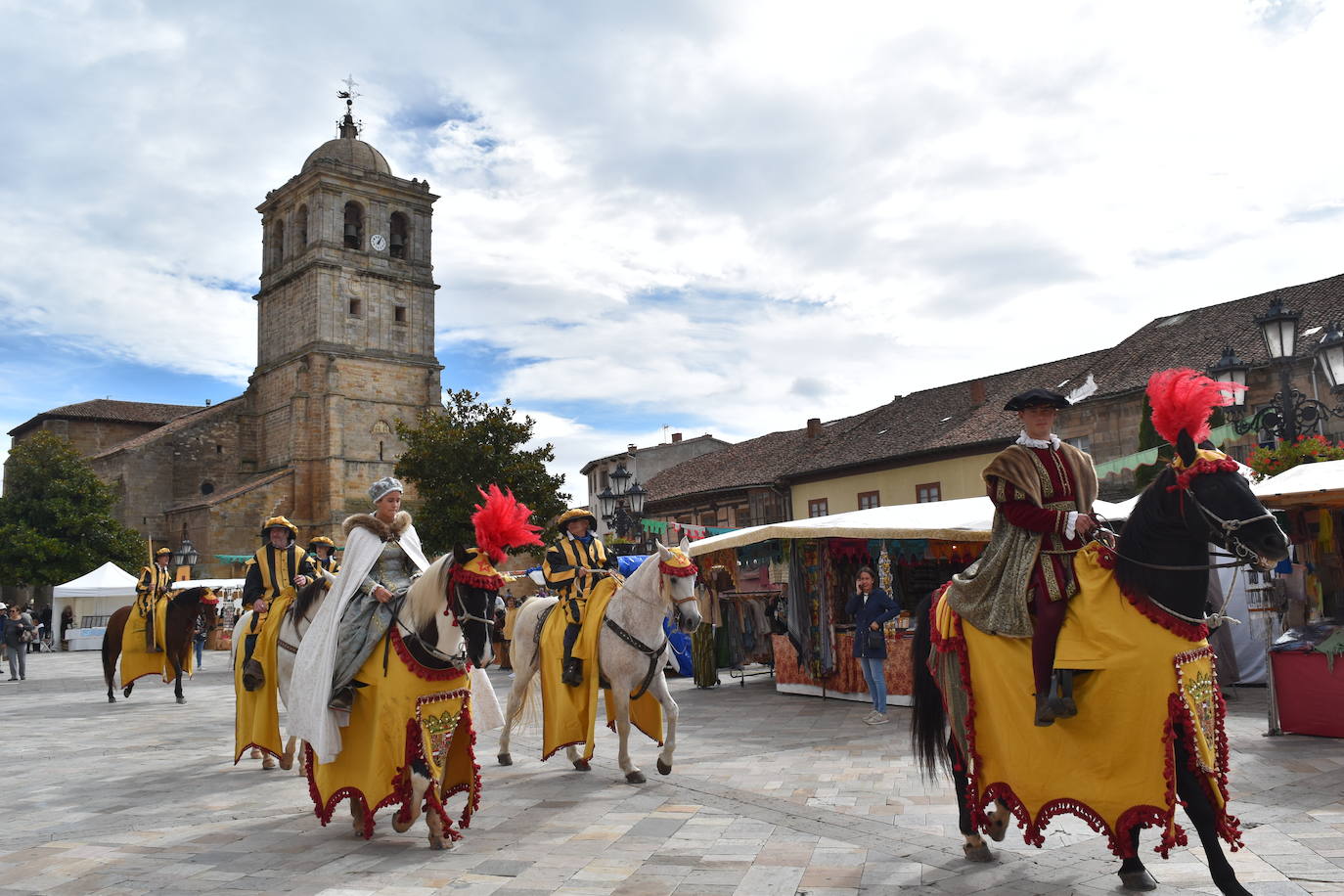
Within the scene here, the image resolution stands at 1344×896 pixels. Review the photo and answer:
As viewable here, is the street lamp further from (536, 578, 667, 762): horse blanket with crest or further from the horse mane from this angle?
the horse mane

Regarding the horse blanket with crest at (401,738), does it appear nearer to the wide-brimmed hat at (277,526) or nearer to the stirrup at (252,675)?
the stirrup at (252,675)

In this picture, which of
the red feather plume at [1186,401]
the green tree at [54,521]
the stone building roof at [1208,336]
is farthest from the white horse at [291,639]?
the green tree at [54,521]

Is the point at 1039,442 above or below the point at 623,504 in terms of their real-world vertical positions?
below

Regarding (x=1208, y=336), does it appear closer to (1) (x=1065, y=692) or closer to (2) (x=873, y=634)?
(2) (x=873, y=634)

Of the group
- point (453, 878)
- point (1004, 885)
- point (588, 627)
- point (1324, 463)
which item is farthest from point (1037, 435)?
point (1324, 463)

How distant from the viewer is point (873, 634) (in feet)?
37.2

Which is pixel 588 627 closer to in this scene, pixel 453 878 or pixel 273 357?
pixel 453 878

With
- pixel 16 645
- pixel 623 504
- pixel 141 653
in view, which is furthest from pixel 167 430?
pixel 623 504

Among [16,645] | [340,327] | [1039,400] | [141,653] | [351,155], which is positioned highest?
[351,155]

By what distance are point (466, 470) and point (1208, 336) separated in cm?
2335

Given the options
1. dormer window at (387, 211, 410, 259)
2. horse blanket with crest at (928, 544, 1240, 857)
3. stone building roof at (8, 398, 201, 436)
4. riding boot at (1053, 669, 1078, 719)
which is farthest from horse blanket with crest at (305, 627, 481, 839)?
stone building roof at (8, 398, 201, 436)

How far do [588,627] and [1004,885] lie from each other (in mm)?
4303

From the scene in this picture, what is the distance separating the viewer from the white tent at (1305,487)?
9289 millimetres

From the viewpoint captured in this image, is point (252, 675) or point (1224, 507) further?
point (252, 675)
